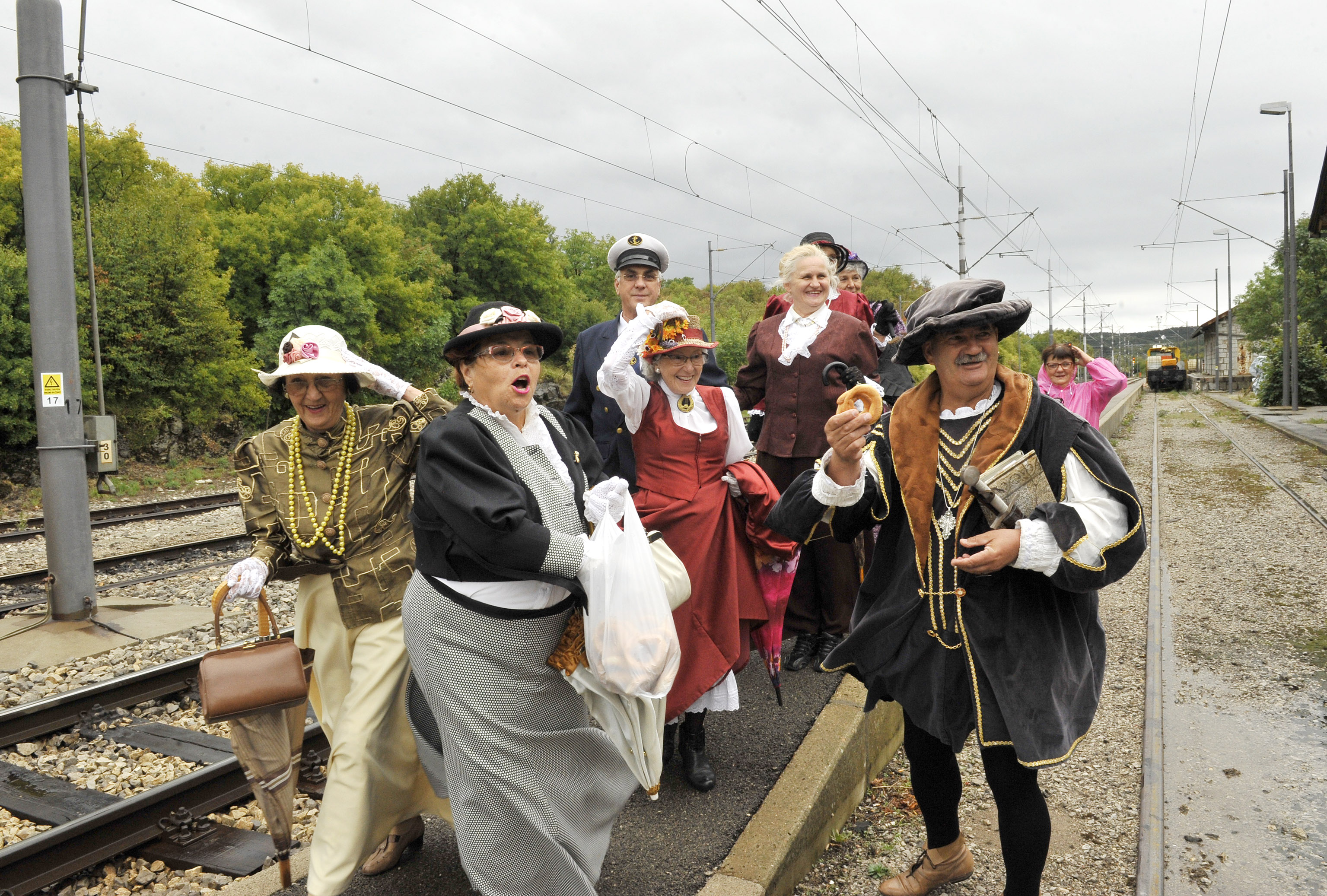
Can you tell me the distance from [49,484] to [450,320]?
107 feet

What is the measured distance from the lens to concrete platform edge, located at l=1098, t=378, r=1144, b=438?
20156 millimetres

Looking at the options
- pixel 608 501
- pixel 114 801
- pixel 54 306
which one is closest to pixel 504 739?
pixel 608 501

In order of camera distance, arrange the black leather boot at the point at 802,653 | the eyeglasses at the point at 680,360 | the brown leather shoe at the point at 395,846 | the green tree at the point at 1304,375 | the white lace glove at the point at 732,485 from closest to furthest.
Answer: the brown leather shoe at the point at 395,846 < the eyeglasses at the point at 680,360 < the white lace glove at the point at 732,485 < the black leather boot at the point at 802,653 < the green tree at the point at 1304,375

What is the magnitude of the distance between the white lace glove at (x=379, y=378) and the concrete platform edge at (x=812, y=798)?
202 cm

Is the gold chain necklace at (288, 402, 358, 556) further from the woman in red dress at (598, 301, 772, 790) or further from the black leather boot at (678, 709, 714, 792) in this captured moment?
the black leather boot at (678, 709, 714, 792)

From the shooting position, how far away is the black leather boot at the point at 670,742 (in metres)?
3.98

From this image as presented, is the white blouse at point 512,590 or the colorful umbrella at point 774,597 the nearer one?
the white blouse at point 512,590

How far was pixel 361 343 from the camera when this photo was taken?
30.2m

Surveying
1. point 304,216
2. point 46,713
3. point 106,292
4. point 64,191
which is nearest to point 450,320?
point 304,216

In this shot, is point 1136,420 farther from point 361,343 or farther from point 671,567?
point 671,567

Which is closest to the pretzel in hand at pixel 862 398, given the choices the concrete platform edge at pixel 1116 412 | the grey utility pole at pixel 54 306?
the grey utility pole at pixel 54 306

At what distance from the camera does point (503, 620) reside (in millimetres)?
2602

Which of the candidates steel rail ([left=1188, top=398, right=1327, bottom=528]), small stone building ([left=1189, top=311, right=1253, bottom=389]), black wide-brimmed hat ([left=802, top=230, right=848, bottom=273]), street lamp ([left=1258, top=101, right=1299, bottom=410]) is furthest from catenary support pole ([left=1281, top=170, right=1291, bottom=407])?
black wide-brimmed hat ([left=802, top=230, right=848, bottom=273])

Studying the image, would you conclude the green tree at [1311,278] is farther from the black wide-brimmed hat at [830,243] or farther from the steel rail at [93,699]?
the steel rail at [93,699]
